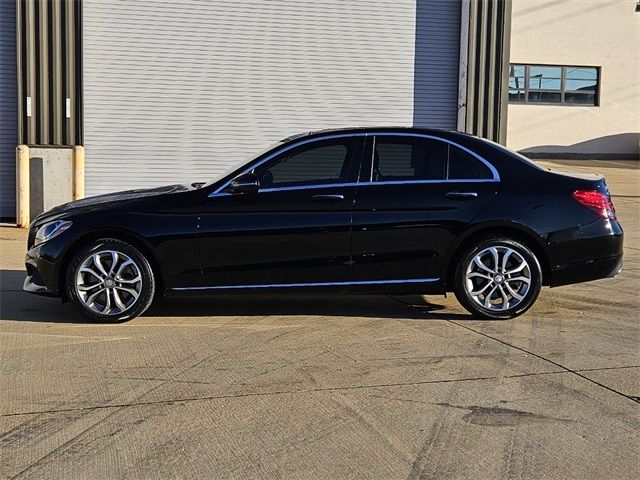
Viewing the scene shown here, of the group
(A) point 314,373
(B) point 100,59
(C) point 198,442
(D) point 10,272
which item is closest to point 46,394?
(C) point 198,442

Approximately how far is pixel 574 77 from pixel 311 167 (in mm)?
26730

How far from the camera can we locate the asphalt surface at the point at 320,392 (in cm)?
411

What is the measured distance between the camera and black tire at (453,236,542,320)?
23.3 ft

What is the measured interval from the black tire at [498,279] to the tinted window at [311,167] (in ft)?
4.26

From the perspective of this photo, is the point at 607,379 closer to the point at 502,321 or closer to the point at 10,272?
the point at 502,321

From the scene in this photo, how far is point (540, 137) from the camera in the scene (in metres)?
31.4

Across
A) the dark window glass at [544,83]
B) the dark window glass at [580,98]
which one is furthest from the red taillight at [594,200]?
the dark window glass at [580,98]

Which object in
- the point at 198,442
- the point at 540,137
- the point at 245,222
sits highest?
the point at 540,137

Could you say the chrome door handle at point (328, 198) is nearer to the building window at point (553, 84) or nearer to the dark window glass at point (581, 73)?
the building window at point (553, 84)

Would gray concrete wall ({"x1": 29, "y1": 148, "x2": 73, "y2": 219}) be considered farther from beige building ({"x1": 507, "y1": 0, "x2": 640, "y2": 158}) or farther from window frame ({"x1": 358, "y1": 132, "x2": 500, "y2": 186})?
beige building ({"x1": 507, "y1": 0, "x2": 640, "y2": 158})

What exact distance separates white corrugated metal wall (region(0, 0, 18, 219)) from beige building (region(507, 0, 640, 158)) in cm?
2049

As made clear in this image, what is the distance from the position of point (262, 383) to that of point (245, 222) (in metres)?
1.95

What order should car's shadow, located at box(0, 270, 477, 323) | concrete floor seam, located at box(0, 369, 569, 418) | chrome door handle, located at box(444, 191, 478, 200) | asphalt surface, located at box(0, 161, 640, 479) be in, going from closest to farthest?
asphalt surface, located at box(0, 161, 640, 479) < concrete floor seam, located at box(0, 369, 569, 418) < chrome door handle, located at box(444, 191, 478, 200) < car's shadow, located at box(0, 270, 477, 323)

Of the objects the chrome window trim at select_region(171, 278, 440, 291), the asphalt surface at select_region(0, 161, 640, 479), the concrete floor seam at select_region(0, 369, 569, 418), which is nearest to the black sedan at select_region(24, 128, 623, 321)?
the chrome window trim at select_region(171, 278, 440, 291)
